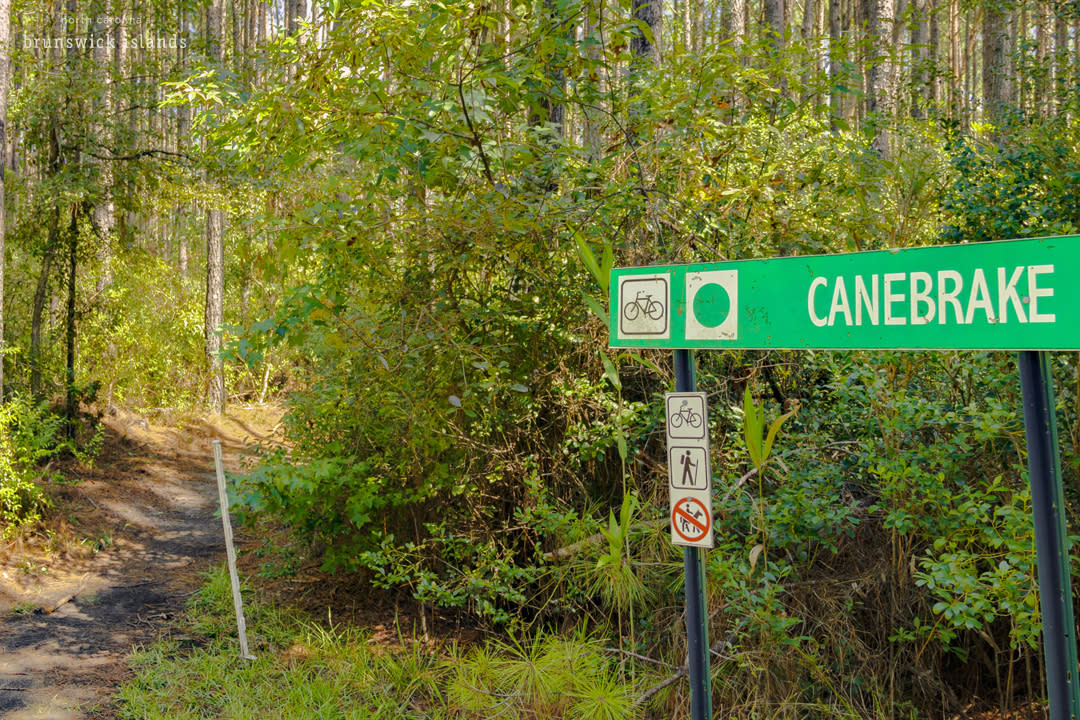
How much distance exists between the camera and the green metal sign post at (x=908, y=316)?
72.2 inches

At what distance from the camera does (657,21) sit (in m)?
7.34

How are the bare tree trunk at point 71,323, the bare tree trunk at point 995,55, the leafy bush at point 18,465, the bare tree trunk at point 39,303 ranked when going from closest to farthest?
the leafy bush at point 18,465, the bare tree trunk at point 39,303, the bare tree trunk at point 71,323, the bare tree trunk at point 995,55

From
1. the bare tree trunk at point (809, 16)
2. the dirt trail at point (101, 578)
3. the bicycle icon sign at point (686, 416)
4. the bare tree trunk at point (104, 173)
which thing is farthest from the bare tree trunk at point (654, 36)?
the bare tree trunk at point (809, 16)

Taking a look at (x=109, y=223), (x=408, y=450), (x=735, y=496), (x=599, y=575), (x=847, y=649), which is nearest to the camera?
(x=847, y=649)

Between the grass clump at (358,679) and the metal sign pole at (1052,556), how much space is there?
233 centimetres

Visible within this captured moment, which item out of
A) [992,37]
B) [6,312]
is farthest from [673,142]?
[6,312]

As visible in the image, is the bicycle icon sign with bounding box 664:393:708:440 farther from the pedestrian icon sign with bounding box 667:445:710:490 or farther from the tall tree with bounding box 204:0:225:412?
the tall tree with bounding box 204:0:225:412

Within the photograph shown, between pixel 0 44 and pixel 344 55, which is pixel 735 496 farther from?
pixel 0 44

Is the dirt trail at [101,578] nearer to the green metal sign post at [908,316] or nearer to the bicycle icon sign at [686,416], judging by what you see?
the bicycle icon sign at [686,416]

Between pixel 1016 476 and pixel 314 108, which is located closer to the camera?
pixel 1016 476

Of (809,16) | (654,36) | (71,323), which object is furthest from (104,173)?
(809,16)

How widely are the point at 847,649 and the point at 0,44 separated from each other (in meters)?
8.29

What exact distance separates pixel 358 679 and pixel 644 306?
3.28 meters

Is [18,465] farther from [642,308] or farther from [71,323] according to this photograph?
[642,308]
